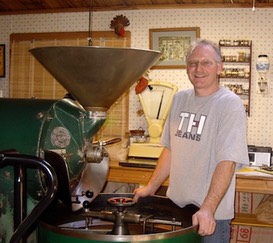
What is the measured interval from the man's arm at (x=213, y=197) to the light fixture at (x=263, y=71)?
77.5 inches

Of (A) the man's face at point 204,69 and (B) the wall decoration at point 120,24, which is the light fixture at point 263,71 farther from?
(A) the man's face at point 204,69

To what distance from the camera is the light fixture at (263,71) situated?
3645mm

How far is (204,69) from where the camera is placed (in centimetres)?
207

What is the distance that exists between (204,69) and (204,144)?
352 mm

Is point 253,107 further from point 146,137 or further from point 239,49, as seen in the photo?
point 146,137

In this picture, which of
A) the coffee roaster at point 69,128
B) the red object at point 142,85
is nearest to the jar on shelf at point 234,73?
Result: the red object at point 142,85

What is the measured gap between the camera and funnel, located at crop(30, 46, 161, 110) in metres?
1.54

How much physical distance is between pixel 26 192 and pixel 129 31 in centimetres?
263

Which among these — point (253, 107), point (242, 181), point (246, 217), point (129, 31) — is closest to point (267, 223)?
point (246, 217)

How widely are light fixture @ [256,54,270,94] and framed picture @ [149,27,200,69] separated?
57 cm

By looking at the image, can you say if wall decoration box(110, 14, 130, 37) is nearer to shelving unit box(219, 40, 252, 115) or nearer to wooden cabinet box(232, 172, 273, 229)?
shelving unit box(219, 40, 252, 115)

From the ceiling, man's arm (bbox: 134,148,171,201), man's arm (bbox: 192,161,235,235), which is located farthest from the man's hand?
the ceiling

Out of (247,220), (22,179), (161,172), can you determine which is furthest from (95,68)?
(247,220)

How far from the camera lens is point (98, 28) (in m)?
4.06
